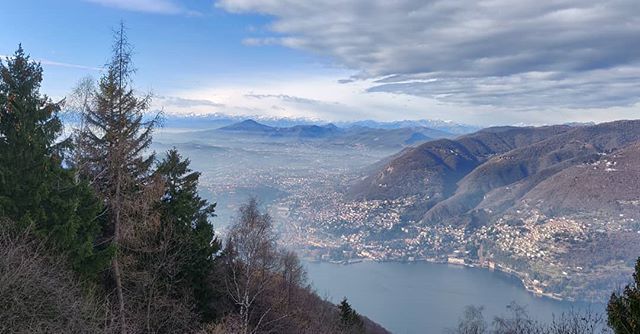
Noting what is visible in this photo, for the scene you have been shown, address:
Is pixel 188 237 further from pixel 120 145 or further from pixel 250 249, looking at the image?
pixel 120 145

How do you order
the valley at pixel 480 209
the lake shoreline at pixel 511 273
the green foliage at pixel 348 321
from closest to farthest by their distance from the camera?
the green foliage at pixel 348 321 < the lake shoreline at pixel 511 273 < the valley at pixel 480 209

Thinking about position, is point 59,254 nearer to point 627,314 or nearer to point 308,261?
point 627,314

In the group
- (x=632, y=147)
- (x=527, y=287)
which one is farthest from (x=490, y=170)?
(x=527, y=287)

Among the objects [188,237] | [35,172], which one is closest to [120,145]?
[35,172]

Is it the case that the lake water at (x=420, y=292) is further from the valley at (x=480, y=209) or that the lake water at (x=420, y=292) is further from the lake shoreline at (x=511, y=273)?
the valley at (x=480, y=209)

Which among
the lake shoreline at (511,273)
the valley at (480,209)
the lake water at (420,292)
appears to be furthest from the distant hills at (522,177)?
the lake water at (420,292)
